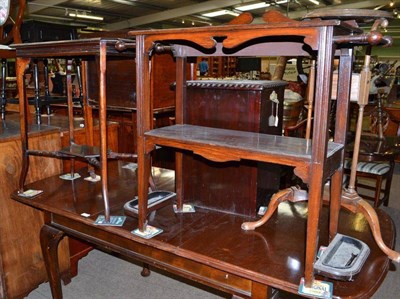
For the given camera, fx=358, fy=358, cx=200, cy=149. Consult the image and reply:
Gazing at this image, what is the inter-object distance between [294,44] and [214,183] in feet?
2.14

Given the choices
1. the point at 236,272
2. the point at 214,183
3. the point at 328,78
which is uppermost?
the point at 328,78

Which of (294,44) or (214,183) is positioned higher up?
(294,44)

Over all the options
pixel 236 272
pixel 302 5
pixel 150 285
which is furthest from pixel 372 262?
pixel 302 5

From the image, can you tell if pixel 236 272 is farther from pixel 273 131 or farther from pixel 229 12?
pixel 229 12

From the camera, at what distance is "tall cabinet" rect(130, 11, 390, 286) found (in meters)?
0.98

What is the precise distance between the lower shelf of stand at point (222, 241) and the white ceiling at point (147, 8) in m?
7.88

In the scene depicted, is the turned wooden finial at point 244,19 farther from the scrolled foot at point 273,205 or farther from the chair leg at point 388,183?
the chair leg at point 388,183

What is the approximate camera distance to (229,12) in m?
10.5

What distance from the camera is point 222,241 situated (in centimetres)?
133

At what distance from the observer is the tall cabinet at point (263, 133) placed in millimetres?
980

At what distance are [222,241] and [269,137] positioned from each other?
424 mm

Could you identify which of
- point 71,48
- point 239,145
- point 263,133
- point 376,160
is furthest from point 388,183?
point 71,48

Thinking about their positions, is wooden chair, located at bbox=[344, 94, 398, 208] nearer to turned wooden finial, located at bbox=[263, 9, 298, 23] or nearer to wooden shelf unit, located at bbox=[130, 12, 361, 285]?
wooden shelf unit, located at bbox=[130, 12, 361, 285]

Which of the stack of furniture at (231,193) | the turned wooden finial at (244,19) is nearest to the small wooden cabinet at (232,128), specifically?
the stack of furniture at (231,193)
